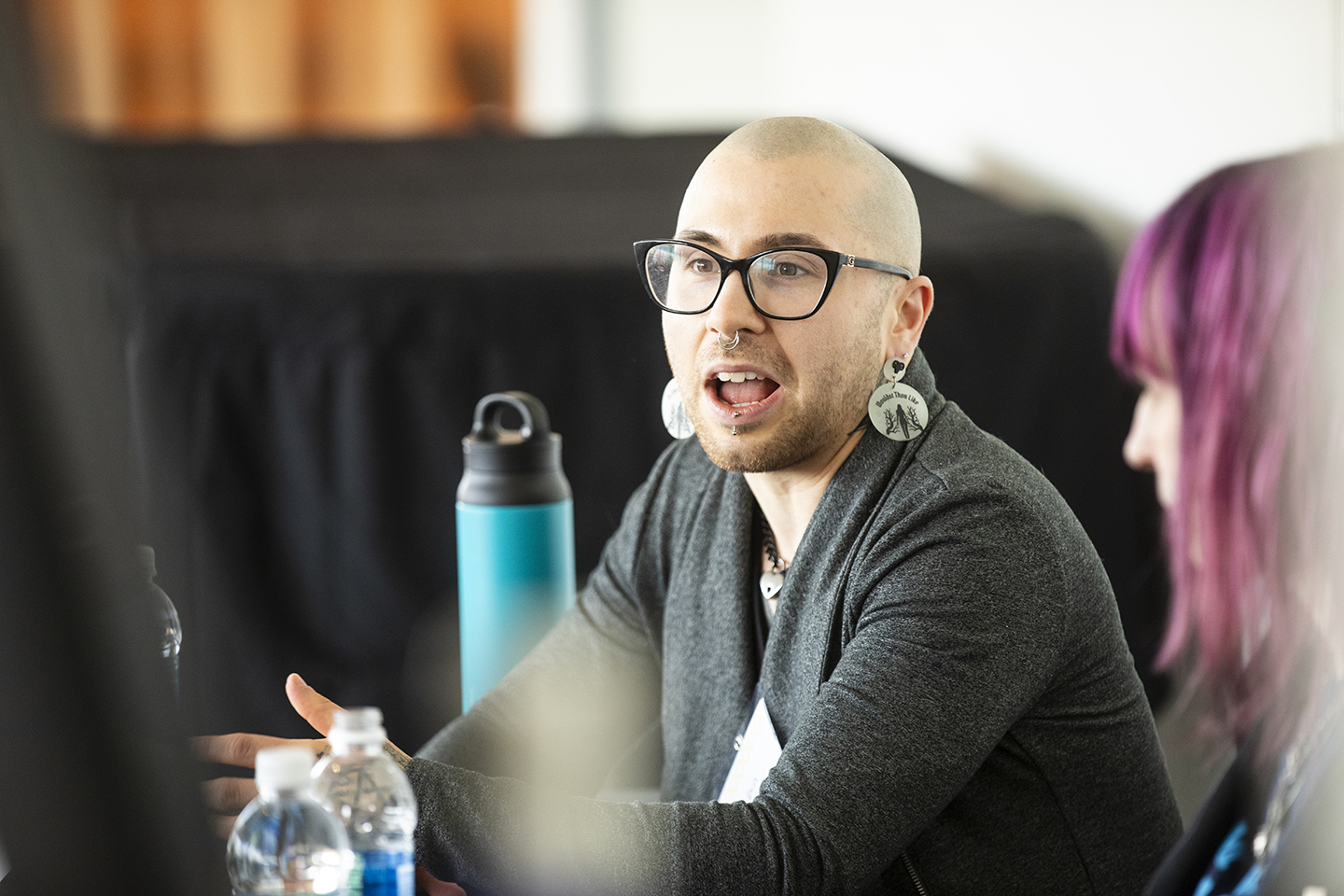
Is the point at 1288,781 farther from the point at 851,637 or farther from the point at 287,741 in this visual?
the point at 287,741

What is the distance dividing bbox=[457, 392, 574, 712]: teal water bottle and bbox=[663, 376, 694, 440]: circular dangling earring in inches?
9.2

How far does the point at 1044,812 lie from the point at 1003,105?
1059 millimetres

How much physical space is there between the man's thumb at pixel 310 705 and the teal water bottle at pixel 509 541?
13.6 inches

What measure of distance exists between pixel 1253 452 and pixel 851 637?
0.28m

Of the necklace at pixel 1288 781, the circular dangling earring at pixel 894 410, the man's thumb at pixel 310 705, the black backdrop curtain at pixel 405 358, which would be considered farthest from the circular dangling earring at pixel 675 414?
the black backdrop curtain at pixel 405 358

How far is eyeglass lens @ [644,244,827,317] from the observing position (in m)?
0.81

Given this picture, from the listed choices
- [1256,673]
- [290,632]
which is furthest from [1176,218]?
[290,632]

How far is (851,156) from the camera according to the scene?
2.64ft

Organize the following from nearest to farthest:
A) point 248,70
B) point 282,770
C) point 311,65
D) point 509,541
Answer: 1. point 282,770
2. point 509,541
3. point 248,70
4. point 311,65

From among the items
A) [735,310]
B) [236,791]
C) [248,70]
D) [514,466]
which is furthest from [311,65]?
[236,791]

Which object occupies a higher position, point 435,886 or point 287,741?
point 287,741

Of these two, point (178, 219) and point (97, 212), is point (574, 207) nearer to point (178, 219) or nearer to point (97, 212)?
point (178, 219)

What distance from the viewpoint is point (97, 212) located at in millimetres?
266

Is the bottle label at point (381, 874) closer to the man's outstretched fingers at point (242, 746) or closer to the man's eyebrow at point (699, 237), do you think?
the man's outstretched fingers at point (242, 746)
